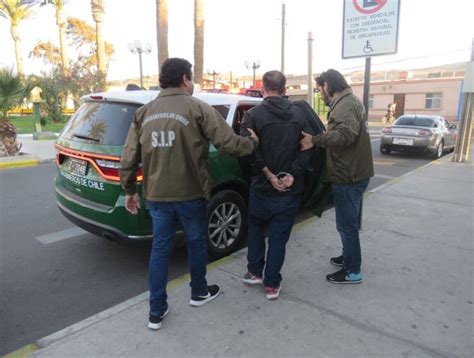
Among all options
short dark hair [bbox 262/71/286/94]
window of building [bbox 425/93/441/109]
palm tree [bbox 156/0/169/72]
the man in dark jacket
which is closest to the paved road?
the man in dark jacket

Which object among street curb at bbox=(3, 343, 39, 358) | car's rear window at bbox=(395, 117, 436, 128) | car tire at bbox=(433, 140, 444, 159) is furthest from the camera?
car's rear window at bbox=(395, 117, 436, 128)

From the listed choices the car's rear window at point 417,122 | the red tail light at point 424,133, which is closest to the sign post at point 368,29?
the red tail light at point 424,133

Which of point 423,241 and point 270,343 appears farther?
point 423,241

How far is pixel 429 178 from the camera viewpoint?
8.56m

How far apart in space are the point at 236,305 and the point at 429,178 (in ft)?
22.6

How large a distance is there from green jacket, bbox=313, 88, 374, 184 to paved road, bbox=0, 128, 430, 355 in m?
1.85

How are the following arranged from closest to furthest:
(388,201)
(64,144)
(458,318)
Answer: (458,318) → (64,144) → (388,201)

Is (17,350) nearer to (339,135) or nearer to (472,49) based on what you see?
(339,135)

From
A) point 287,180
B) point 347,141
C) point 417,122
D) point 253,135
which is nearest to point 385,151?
point 417,122

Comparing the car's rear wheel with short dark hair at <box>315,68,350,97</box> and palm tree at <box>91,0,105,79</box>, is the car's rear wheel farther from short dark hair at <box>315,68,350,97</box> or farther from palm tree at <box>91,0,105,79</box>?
palm tree at <box>91,0,105,79</box>

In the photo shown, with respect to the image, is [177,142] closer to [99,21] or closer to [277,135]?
[277,135]

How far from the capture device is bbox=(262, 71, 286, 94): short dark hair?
301 cm

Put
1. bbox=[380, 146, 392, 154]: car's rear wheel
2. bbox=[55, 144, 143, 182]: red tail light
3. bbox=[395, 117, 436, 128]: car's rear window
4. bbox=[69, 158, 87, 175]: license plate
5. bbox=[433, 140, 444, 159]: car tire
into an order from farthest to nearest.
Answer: bbox=[380, 146, 392, 154]: car's rear wheel → bbox=[395, 117, 436, 128]: car's rear window → bbox=[433, 140, 444, 159]: car tire → bbox=[69, 158, 87, 175]: license plate → bbox=[55, 144, 143, 182]: red tail light

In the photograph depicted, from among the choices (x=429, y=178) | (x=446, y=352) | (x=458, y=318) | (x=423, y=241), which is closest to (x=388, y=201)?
(x=423, y=241)
